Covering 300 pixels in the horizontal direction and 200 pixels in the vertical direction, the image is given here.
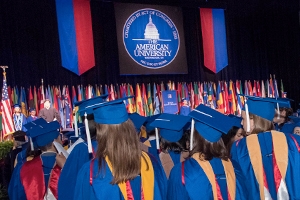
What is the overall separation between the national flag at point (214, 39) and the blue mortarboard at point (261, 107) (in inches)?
399

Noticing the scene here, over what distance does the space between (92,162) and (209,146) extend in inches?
26.4

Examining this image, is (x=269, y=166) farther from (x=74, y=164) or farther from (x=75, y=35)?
(x=75, y=35)

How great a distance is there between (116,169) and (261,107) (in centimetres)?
129

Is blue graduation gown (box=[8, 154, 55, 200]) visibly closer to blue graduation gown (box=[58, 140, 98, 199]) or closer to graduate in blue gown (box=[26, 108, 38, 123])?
blue graduation gown (box=[58, 140, 98, 199])

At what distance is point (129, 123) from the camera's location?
6.36 feet

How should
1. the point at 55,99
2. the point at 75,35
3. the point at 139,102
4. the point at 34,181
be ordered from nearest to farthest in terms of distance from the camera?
the point at 34,181, the point at 55,99, the point at 75,35, the point at 139,102

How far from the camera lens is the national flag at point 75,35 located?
10.3m

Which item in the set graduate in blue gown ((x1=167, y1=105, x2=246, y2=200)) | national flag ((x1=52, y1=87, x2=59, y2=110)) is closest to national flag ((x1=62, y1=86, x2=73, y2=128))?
national flag ((x1=52, y1=87, x2=59, y2=110))

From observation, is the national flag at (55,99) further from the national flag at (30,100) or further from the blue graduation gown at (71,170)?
the blue graduation gown at (71,170)

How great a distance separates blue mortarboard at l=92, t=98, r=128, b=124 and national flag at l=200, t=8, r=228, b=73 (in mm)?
10957

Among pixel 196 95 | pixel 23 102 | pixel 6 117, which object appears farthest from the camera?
pixel 196 95

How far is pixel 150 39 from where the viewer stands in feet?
38.0

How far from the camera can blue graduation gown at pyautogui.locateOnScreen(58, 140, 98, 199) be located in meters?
2.21

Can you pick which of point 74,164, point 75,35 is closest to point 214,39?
point 75,35
